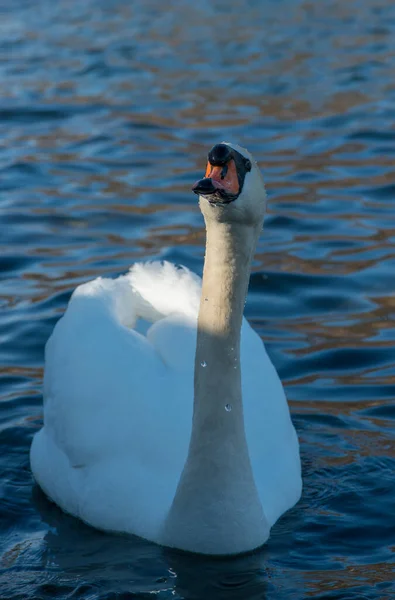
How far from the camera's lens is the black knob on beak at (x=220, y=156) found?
432 cm

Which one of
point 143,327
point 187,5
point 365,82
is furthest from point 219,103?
point 143,327

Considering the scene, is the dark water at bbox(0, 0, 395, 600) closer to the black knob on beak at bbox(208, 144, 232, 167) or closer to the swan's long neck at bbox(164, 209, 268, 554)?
the swan's long neck at bbox(164, 209, 268, 554)

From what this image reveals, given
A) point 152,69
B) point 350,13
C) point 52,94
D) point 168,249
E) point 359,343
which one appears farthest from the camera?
point 350,13

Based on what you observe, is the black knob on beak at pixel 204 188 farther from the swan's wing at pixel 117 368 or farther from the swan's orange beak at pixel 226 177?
the swan's wing at pixel 117 368

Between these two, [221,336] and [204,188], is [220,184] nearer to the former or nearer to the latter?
[204,188]

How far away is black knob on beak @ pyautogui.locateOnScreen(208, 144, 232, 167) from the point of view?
4316 mm

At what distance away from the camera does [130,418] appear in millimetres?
5703

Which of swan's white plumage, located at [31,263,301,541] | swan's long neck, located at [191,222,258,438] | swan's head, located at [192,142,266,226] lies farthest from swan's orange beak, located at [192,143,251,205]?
swan's white plumage, located at [31,263,301,541]

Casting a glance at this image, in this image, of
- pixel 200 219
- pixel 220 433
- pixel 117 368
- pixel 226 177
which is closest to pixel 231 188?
pixel 226 177

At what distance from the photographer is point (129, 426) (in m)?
5.67

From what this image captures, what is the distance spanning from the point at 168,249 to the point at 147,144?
362cm

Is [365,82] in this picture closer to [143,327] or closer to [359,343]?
[359,343]

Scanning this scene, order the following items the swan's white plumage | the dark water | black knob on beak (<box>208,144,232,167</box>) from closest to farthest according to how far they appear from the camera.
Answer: black knob on beak (<box>208,144,232,167</box>) → the dark water → the swan's white plumage

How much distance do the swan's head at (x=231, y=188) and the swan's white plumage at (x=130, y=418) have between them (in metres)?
1.52
